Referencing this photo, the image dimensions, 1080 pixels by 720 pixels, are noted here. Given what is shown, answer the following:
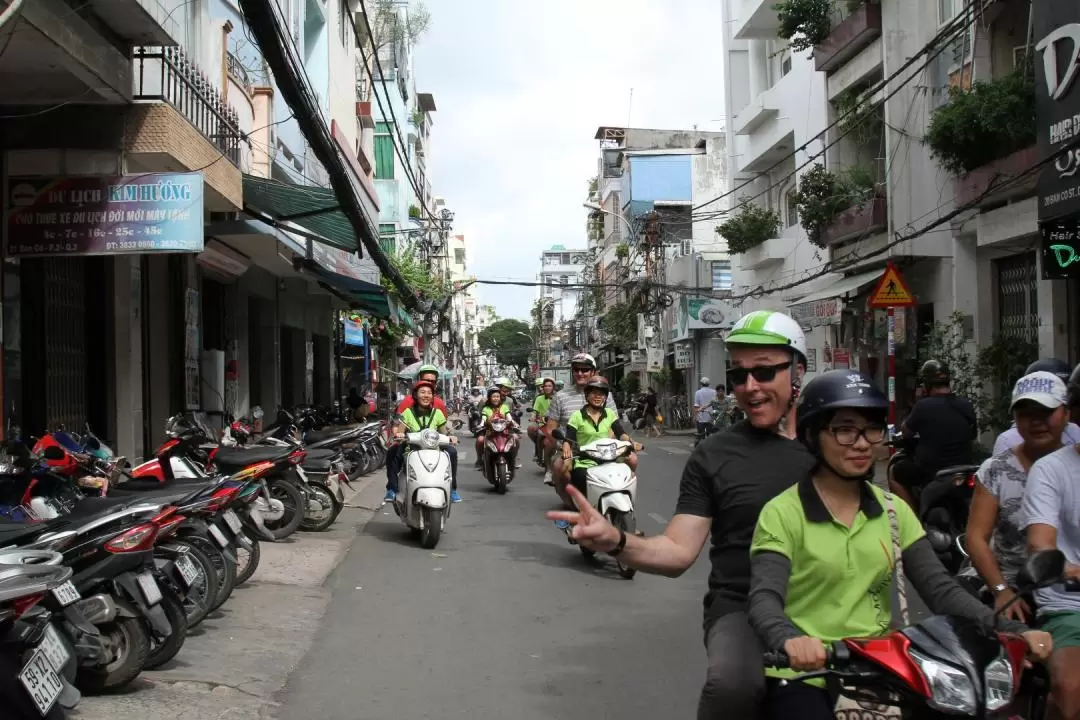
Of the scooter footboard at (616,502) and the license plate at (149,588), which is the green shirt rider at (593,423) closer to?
the scooter footboard at (616,502)

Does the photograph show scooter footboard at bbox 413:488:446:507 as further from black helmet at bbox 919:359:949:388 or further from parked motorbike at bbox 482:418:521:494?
parked motorbike at bbox 482:418:521:494

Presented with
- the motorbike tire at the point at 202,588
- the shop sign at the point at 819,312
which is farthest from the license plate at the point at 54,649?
the shop sign at the point at 819,312

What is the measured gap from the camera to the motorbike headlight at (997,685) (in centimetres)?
230

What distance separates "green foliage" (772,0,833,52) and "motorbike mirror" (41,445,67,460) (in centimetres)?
1651

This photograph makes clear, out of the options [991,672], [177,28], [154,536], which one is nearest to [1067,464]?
[991,672]

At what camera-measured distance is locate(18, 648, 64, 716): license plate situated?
13.0 feet

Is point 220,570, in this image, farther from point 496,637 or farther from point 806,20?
point 806,20

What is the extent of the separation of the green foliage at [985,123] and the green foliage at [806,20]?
5.89 metres

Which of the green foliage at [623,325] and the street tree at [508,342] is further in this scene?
the street tree at [508,342]

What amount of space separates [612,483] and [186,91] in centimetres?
640

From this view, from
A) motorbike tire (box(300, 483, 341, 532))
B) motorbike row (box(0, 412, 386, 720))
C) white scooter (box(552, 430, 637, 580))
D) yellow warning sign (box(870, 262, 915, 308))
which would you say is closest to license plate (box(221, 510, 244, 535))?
motorbike row (box(0, 412, 386, 720))

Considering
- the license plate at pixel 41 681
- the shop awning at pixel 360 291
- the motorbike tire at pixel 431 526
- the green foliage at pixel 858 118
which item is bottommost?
the motorbike tire at pixel 431 526

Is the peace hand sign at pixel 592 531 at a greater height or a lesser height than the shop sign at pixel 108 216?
lesser

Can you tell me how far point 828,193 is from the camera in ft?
65.3
